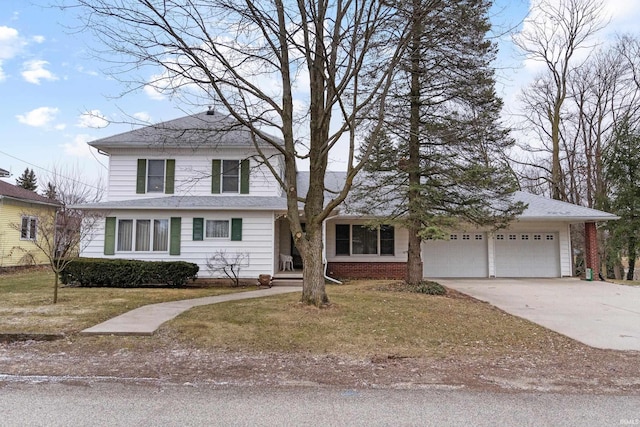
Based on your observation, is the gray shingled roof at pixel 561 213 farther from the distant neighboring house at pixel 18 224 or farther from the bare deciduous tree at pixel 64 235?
the distant neighboring house at pixel 18 224

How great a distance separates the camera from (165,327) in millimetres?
7332

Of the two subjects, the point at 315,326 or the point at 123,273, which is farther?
the point at 123,273

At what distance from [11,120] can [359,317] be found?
17.0m

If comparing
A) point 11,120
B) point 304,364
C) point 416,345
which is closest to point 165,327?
point 304,364

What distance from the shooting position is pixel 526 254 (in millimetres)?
18719

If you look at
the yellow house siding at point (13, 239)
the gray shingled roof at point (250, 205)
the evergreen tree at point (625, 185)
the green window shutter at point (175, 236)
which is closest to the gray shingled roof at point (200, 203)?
the gray shingled roof at point (250, 205)

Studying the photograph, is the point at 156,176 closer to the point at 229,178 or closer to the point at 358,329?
the point at 229,178

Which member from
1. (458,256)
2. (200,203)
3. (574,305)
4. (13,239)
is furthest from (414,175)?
(13,239)

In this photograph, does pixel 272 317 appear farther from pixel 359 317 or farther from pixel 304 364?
pixel 304 364

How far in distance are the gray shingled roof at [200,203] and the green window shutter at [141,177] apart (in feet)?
2.05

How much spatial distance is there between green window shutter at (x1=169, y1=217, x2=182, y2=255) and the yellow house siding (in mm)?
9055

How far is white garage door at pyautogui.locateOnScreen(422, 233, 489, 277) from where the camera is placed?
60.6ft

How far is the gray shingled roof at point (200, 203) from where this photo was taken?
1440 centimetres

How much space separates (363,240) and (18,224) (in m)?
16.9
